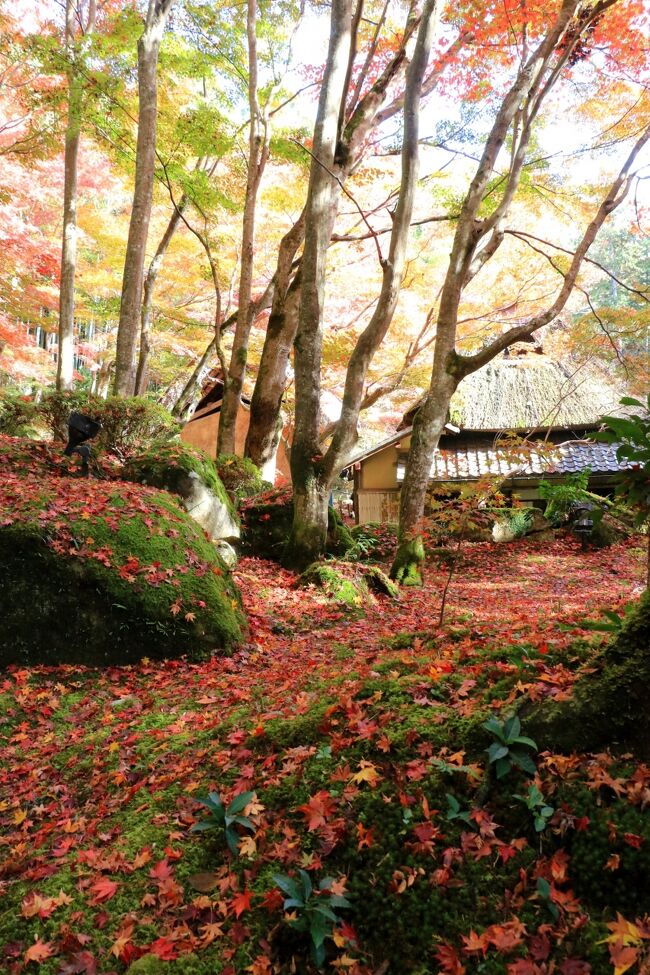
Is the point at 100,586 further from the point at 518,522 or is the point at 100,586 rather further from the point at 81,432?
the point at 518,522

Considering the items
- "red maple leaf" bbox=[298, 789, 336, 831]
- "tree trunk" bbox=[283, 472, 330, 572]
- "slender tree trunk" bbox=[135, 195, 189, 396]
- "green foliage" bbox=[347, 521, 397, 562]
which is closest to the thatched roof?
"green foliage" bbox=[347, 521, 397, 562]

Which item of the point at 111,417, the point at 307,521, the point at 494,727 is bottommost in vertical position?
the point at 494,727

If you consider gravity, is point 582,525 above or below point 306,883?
above

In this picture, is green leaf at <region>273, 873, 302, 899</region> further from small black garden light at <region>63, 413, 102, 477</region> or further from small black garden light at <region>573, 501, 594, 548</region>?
small black garden light at <region>573, 501, 594, 548</region>

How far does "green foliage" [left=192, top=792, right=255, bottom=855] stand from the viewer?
7.91ft

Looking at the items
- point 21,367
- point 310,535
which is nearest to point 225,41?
point 310,535

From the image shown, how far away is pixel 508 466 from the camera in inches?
650

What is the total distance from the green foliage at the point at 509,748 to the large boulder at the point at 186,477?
598 cm

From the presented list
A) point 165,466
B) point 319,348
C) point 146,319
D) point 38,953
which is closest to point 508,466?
point 319,348

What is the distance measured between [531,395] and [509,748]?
1921 centimetres

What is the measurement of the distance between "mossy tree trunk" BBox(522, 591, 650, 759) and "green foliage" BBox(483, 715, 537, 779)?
0.06m

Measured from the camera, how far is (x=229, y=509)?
940 cm

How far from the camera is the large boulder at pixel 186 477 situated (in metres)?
8.12

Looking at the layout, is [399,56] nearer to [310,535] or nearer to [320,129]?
[320,129]
